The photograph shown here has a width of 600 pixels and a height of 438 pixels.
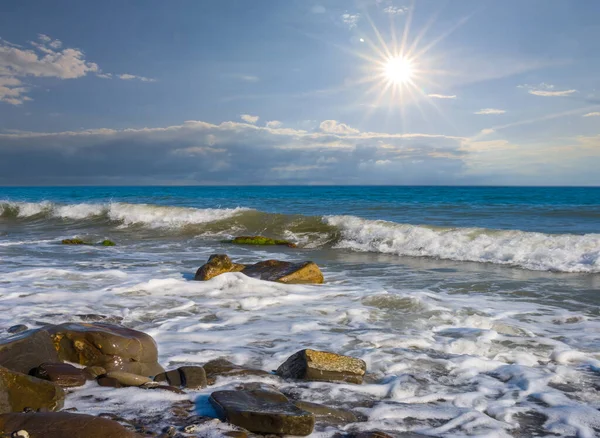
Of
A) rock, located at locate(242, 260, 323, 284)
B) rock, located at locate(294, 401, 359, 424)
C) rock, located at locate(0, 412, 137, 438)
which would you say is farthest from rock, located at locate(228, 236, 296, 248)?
rock, located at locate(0, 412, 137, 438)

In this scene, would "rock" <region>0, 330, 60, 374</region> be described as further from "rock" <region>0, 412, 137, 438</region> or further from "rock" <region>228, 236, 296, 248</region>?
"rock" <region>228, 236, 296, 248</region>

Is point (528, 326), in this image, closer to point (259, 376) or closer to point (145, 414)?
point (259, 376)

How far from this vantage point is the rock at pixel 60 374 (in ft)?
12.0

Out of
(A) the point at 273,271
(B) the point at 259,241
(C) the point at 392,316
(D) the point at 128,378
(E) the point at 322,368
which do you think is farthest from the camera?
(B) the point at 259,241

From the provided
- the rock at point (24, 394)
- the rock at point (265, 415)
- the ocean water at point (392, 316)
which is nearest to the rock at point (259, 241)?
the ocean water at point (392, 316)

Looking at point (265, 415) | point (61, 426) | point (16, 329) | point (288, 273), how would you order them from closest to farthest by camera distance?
1. point (61, 426)
2. point (265, 415)
3. point (16, 329)
4. point (288, 273)

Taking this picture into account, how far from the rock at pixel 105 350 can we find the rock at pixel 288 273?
434 cm

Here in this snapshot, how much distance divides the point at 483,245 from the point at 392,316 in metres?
8.12

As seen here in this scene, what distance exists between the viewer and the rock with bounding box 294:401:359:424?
337 centimetres

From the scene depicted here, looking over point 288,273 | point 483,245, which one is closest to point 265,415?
point 288,273

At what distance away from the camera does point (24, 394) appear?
3.07 metres

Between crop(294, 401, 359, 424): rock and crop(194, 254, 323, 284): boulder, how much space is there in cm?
499

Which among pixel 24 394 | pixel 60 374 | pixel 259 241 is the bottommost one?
pixel 259 241

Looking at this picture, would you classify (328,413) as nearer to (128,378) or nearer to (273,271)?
(128,378)
